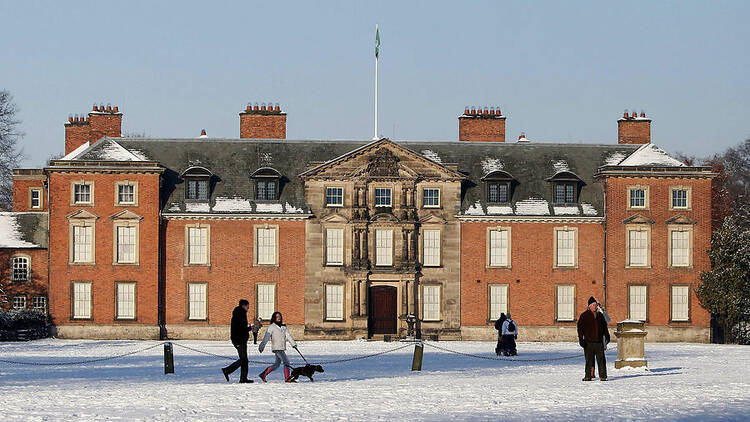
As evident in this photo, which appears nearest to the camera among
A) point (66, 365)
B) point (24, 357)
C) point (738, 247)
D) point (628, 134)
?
point (66, 365)

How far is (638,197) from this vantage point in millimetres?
54094

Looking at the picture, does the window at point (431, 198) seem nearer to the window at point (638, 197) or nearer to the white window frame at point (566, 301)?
A: the white window frame at point (566, 301)

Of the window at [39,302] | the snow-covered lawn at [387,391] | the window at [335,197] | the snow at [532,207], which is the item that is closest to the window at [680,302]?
the snow at [532,207]

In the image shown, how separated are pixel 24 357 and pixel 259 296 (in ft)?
53.1

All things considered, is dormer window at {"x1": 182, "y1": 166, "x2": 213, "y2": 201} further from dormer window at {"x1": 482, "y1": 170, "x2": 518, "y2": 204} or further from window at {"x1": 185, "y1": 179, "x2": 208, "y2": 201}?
dormer window at {"x1": 482, "y1": 170, "x2": 518, "y2": 204}

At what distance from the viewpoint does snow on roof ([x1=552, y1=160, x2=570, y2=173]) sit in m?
55.9

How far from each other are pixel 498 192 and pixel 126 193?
16620 millimetres

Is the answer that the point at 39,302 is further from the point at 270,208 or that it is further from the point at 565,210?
the point at 565,210

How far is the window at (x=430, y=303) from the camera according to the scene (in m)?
53.8

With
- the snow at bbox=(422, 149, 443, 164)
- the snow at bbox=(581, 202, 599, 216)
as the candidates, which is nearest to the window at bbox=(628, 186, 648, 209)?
the snow at bbox=(581, 202, 599, 216)

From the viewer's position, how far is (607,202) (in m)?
54.0

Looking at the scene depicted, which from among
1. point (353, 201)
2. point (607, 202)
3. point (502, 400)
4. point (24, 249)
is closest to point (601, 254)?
point (607, 202)

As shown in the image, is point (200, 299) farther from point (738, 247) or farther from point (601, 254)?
point (738, 247)

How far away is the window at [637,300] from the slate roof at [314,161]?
3769 mm
